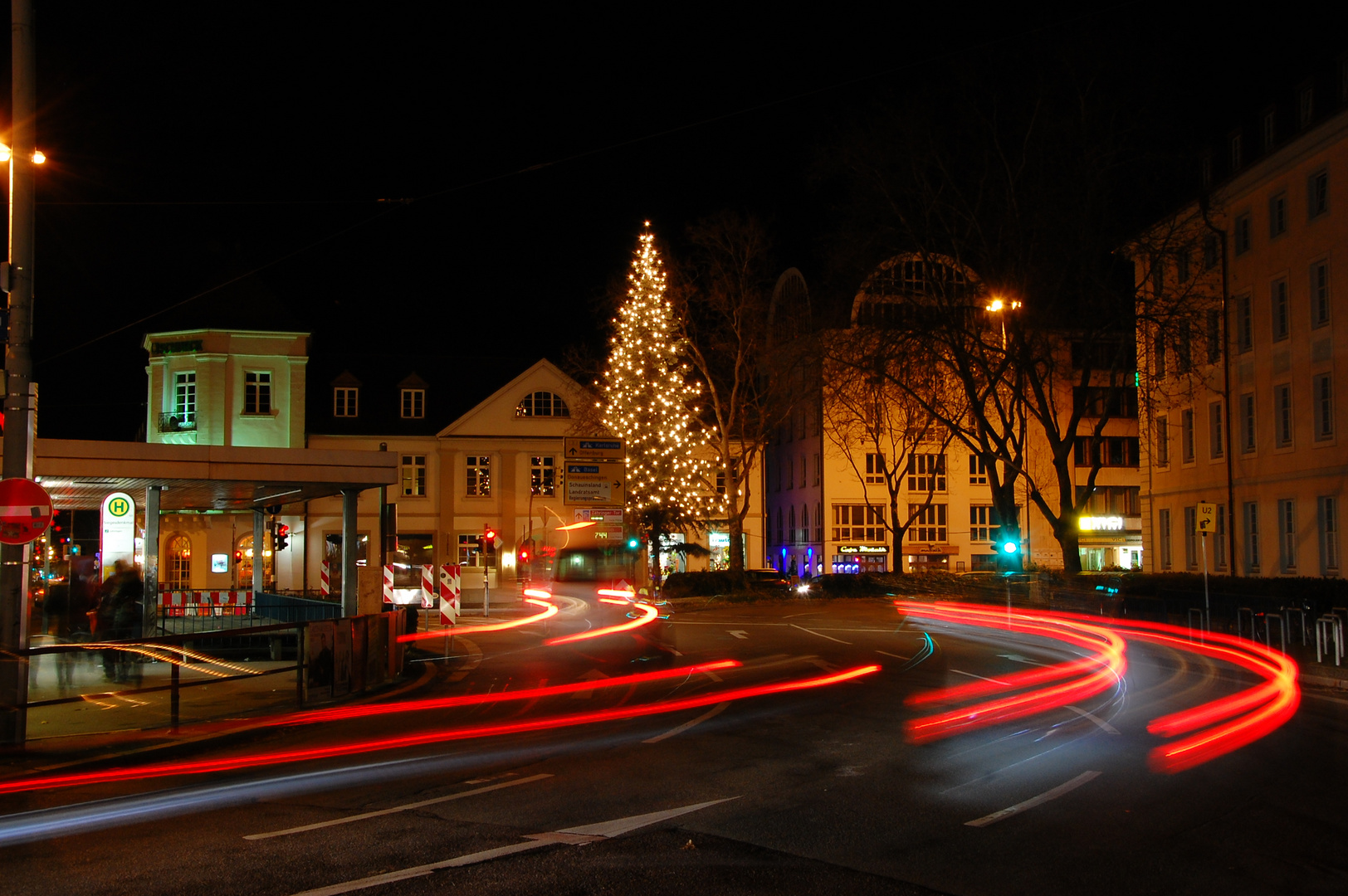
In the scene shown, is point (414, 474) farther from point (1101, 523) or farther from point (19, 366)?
point (19, 366)

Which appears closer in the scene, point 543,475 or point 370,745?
point 370,745

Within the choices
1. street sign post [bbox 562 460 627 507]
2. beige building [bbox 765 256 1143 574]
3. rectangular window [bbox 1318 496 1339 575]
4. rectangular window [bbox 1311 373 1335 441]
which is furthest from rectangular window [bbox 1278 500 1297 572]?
beige building [bbox 765 256 1143 574]

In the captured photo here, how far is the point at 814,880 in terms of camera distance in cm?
671

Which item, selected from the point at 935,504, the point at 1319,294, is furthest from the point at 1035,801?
the point at 935,504

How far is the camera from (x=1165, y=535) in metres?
45.4

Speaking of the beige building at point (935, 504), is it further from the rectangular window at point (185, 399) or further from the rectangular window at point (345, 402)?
the rectangular window at point (185, 399)

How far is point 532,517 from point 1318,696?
47.9m

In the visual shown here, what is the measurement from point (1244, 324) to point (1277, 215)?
3.74 meters

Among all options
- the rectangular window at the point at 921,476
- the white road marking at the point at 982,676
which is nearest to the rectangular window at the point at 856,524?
the rectangular window at the point at 921,476

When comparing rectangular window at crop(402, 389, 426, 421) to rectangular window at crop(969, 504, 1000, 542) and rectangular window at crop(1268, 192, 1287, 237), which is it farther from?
rectangular window at crop(1268, 192, 1287, 237)

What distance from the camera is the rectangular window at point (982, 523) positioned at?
2734 inches

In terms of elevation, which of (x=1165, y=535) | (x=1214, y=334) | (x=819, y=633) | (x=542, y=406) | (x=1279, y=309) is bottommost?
(x=819, y=633)

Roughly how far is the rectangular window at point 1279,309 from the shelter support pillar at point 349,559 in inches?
1136

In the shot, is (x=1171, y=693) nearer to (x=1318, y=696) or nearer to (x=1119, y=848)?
(x=1318, y=696)
